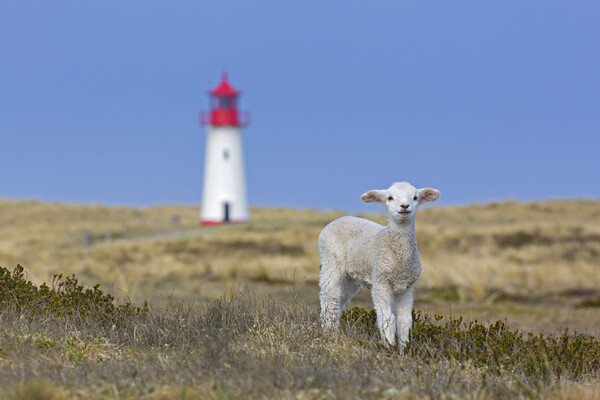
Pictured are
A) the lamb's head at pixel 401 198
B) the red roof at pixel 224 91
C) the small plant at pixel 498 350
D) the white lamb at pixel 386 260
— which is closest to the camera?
the lamb's head at pixel 401 198

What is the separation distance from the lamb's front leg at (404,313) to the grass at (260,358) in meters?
0.25

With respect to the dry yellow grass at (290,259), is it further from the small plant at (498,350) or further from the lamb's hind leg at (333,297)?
the small plant at (498,350)

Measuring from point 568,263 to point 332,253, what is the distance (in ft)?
59.7

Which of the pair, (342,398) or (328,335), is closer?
(342,398)

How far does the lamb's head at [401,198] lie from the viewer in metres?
7.35

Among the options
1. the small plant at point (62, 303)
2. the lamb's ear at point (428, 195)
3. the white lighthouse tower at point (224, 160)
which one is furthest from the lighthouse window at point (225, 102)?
the lamb's ear at point (428, 195)

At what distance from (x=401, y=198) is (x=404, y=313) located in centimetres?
144

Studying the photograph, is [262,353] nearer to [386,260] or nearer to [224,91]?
[386,260]

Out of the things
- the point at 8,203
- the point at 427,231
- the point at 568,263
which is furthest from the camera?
the point at 8,203

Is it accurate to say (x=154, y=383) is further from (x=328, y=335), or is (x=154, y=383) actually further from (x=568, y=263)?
(x=568, y=263)

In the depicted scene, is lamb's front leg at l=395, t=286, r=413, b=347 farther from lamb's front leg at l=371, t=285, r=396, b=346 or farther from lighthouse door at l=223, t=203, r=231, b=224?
lighthouse door at l=223, t=203, r=231, b=224

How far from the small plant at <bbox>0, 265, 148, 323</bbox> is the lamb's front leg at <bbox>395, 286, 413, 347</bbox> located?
337cm

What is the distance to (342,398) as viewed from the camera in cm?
554

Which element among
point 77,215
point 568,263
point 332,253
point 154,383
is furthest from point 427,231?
point 77,215
